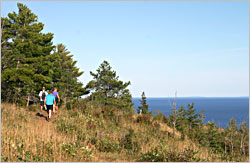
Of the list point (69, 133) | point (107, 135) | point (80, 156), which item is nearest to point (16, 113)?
point (69, 133)

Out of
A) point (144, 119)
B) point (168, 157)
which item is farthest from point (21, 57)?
point (168, 157)

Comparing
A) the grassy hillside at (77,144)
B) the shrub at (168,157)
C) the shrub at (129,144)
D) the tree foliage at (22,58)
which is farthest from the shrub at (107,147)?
the tree foliage at (22,58)

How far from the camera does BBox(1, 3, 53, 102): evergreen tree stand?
21422 mm

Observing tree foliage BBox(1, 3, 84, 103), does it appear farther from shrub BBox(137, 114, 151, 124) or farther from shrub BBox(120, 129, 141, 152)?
shrub BBox(120, 129, 141, 152)

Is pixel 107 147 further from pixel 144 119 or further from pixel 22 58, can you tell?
pixel 22 58

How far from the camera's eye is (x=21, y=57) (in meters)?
22.2

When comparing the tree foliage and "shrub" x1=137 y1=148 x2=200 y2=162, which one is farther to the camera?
the tree foliage

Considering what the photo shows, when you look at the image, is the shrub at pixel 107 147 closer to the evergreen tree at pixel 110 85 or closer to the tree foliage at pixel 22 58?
the tree foliage at pixel 22 58

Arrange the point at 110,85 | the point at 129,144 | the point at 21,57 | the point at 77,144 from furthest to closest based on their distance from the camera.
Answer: the point at 110,85, the point at 21,57, the point at 129,144, the point at 77,144

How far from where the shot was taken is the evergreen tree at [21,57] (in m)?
21.4

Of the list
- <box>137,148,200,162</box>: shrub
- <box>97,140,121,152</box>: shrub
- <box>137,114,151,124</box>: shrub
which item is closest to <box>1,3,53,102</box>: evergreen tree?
<box>137,114,151,124</box>: shrub

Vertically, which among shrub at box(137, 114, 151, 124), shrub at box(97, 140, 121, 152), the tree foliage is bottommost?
shrub at box(97, 140, 121, 152)

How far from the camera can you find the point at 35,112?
15.4 m

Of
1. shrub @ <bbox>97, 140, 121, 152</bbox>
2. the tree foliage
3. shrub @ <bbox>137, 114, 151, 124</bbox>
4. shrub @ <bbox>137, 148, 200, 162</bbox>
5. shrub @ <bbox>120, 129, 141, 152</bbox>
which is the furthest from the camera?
the tree foliage
